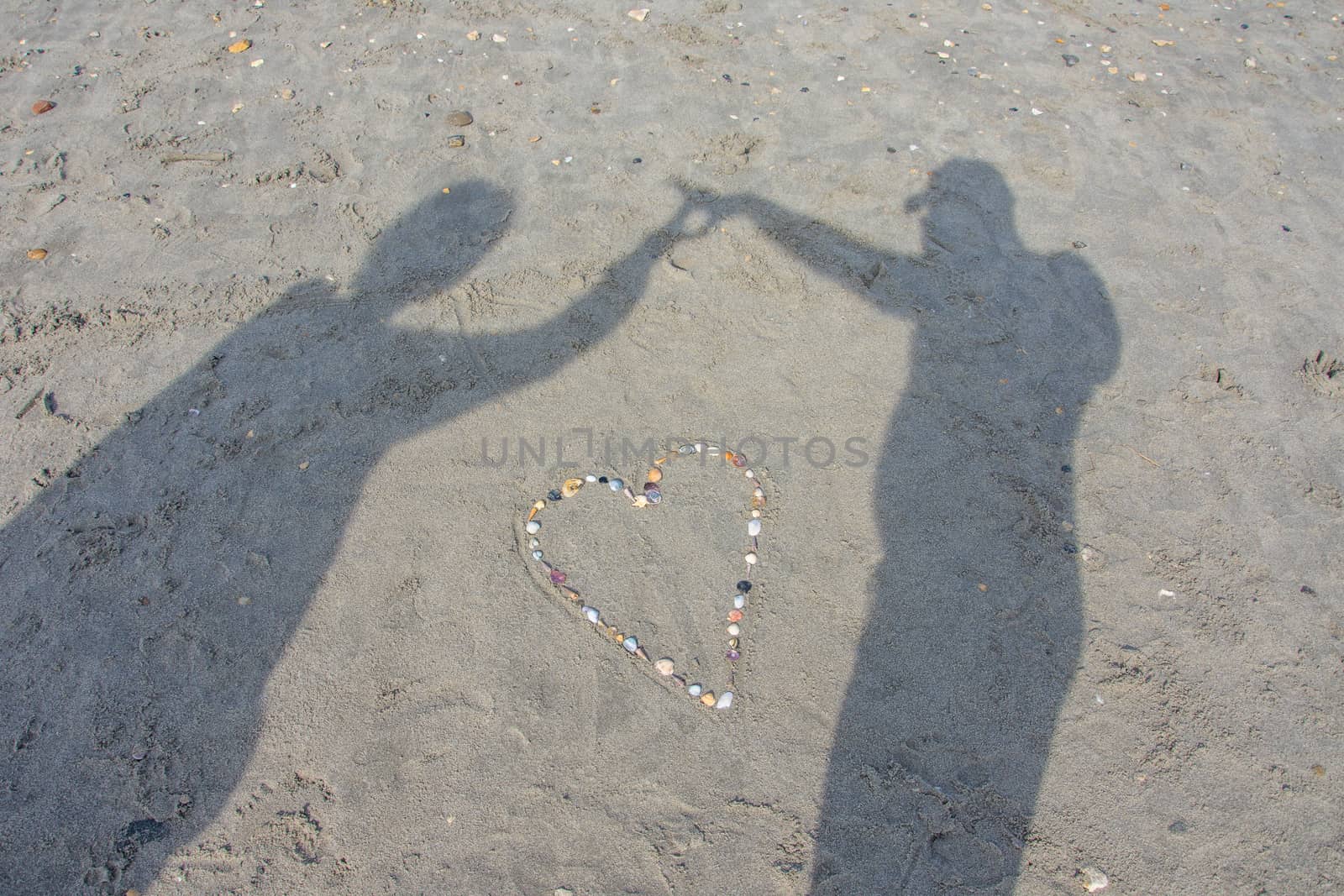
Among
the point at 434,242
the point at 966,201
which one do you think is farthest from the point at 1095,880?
the point at 434,242

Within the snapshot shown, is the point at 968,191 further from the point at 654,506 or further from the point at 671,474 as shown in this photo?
the point at 654,506

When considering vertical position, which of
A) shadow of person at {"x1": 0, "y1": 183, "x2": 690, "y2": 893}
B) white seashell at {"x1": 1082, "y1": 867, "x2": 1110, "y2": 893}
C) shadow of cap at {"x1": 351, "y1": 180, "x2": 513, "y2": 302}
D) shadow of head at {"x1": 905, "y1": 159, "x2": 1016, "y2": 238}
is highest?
shadow of head at {"x1": 905, "y1": 159, "x2": 1016, "y2": 238}

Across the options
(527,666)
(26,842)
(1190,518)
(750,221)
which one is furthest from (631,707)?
(750,221)

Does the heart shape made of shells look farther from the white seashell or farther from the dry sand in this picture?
the white seashell

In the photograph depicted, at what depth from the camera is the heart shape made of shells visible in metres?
3.49

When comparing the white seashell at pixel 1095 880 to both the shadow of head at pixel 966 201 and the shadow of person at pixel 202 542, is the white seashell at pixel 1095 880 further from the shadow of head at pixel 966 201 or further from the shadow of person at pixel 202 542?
the shadow of head at pixel 966 201

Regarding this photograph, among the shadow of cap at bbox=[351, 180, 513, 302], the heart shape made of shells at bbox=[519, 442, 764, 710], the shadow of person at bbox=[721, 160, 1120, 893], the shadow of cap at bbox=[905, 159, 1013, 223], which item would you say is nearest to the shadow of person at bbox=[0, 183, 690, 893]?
the shadow of cap at bbox=[351, 180, 513, 302]

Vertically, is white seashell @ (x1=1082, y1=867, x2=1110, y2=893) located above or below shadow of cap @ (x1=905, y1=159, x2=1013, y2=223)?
below

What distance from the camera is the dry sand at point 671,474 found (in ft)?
10.2

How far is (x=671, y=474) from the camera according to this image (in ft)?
13.7

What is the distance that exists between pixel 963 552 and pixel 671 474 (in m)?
1.45

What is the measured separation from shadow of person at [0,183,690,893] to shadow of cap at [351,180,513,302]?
0.01m

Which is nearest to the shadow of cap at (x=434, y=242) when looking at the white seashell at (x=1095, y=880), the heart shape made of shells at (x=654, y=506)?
the heart shape made of shells at (x=654, y=506)

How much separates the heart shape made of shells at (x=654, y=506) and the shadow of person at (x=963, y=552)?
528mm
